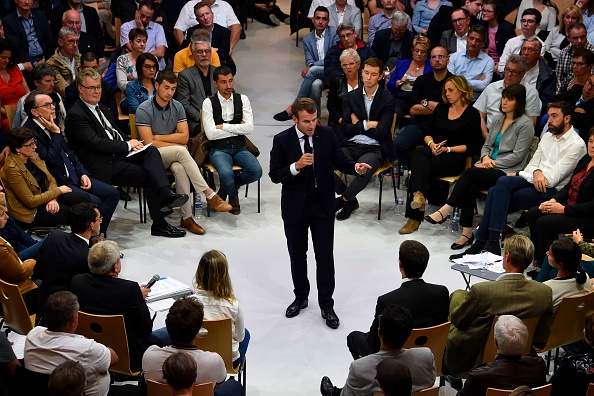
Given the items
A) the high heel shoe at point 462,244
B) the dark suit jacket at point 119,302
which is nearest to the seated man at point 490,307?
the dark suit jacket at point 119,302

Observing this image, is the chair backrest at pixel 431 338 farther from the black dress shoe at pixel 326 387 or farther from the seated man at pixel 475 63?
the seated man at pixel 475 63

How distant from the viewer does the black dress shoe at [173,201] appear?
707 cm

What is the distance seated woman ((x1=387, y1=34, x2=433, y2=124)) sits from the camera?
828 cm

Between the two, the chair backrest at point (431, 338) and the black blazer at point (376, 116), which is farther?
the black blazer at point (376, 116)

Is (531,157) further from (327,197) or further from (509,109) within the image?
(327,197)

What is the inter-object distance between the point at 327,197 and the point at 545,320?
164 cm

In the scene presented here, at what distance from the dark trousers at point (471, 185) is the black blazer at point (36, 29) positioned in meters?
4.68

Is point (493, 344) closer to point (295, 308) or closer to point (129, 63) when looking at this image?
point (295, 308)

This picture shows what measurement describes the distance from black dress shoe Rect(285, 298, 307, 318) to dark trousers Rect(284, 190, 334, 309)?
0.18 m

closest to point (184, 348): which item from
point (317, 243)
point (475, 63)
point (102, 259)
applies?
point (102, 259)

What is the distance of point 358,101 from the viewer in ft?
25.2

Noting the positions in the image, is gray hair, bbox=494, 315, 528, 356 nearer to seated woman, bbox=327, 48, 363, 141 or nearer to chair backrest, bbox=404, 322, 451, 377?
chair backrest, bbox=404, 322, 451, 377

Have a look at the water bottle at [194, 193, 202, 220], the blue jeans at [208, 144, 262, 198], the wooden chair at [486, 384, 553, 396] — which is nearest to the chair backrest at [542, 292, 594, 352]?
the wooden chair at [486, 384, 553, 396]

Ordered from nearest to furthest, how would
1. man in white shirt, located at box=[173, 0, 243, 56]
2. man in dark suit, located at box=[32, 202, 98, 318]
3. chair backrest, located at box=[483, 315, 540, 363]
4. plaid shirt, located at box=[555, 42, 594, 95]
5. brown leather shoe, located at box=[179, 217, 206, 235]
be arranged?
chair backrest, located at box=[483, 315, 540, 363] → man in dark suit, located at box=[32, 202, 98, 318] → brown leather shoe, located at box=[179, 217, 206, 235] → plaid shirt, located at box=[555, 42, 594, 95] → man in white shirt, located at box=[173, 0, 243, 56]
